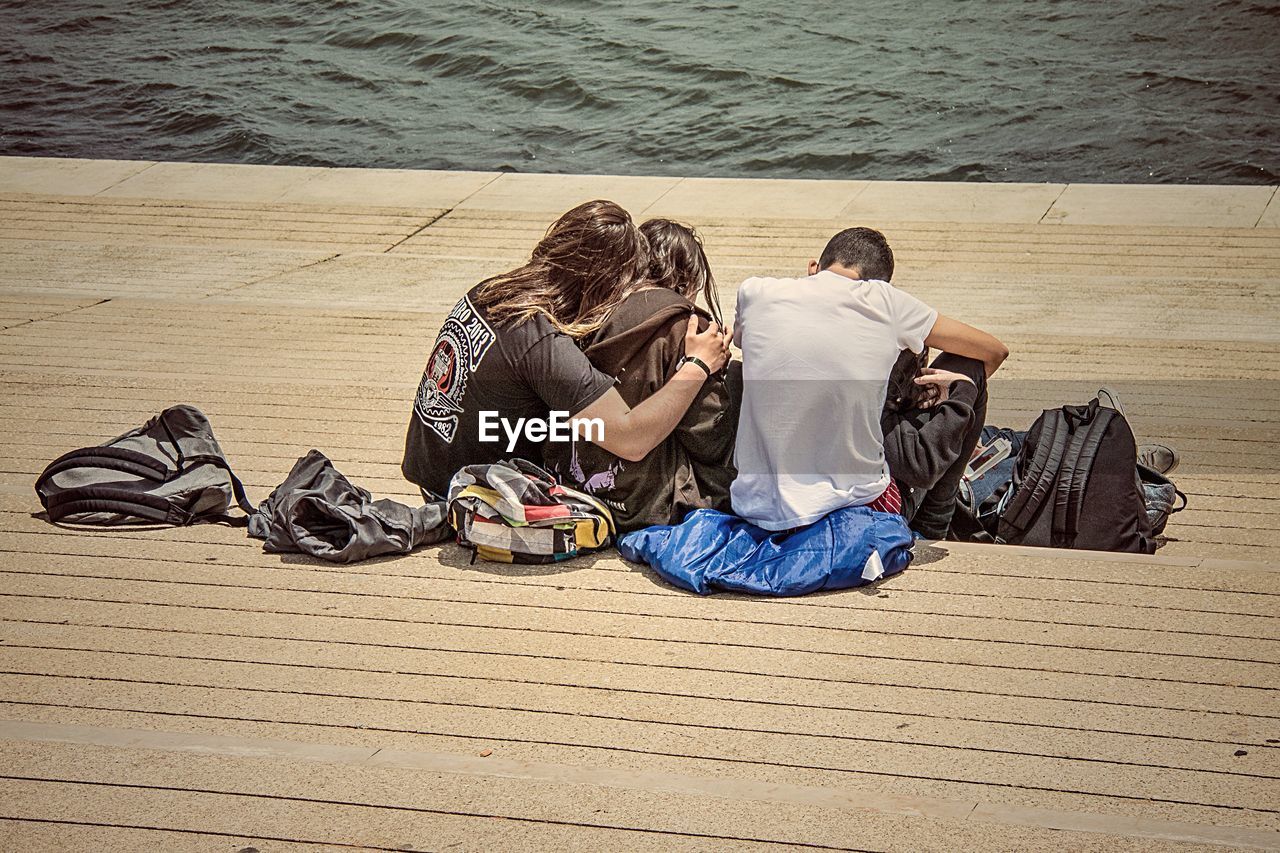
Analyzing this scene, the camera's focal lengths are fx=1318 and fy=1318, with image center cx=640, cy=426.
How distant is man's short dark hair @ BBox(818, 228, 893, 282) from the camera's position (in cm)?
335

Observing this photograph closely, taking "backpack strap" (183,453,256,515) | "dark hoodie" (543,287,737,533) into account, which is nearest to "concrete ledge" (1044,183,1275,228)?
"dark hoodie" (543,287,737,533)

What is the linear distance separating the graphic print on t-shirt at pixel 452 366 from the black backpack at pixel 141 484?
611mm

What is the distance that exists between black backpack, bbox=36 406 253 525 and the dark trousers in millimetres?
1832

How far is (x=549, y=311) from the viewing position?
331 centimetres

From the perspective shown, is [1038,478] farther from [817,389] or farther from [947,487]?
[817,389]

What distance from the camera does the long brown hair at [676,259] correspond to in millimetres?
3467

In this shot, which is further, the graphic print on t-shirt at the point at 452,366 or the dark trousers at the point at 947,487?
the dark trousers at the point at 947,487

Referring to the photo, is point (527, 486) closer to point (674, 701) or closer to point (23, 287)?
point (674, 701)

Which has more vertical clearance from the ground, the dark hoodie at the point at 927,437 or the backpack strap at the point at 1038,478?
the dark hoodie at the point at 927,437

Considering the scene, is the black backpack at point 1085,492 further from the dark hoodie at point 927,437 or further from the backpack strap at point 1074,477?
the dark hoodie at point 927,437

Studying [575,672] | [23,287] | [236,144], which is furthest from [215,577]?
[236,144]

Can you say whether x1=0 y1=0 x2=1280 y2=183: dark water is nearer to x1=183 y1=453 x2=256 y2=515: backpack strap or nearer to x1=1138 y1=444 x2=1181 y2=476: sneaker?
x1=1138 y1=444 x2=1181 y2=476: sneaker

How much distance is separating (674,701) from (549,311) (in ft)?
3.53

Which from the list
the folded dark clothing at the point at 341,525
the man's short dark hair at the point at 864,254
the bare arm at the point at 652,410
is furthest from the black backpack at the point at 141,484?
the man's short dark hair at the point at 864,254
